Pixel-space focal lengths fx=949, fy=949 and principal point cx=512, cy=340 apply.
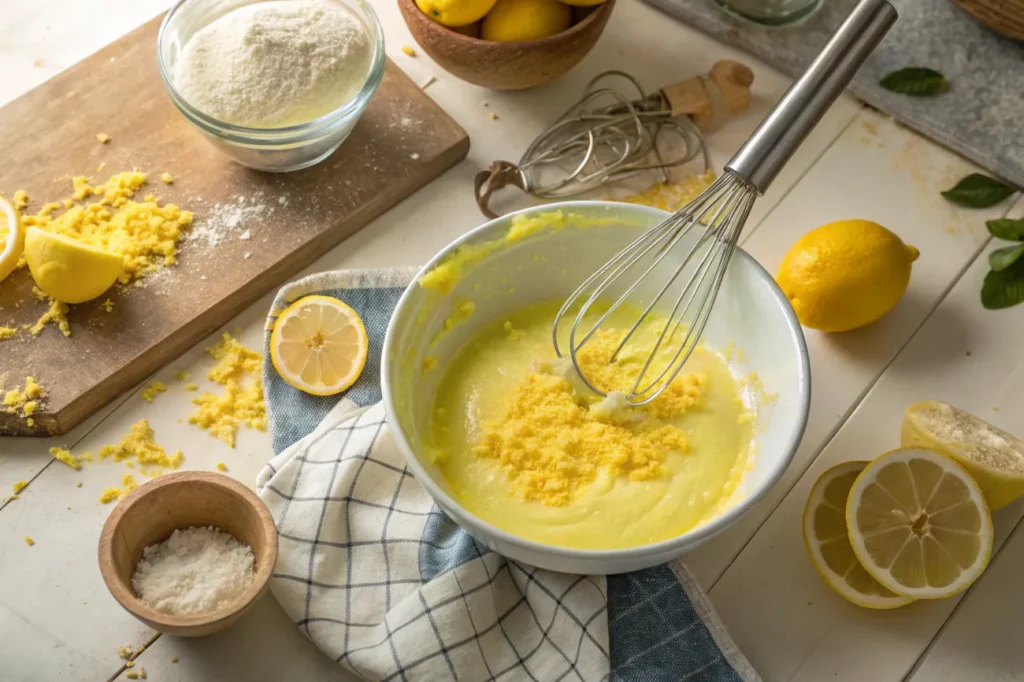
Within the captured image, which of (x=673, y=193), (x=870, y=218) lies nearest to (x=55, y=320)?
(x=673, y=193)

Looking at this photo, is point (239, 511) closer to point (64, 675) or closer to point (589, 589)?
point (64, 675)

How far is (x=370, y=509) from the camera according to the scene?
112 centimetres

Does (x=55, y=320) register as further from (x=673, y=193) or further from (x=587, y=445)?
(x=673, y=193)

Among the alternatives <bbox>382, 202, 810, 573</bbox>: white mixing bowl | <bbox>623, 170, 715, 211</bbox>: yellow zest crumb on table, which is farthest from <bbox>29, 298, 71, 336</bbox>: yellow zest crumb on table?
<bbox>623, 170, 715, 211</bbox>: yellow zest crumb on table

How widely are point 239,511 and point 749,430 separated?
1.94 ft

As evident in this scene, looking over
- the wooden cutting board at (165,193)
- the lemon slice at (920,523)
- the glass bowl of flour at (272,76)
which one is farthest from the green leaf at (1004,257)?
the glass bowl of flour at (272,76)

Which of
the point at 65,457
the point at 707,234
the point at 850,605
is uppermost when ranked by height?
the point at 707,234

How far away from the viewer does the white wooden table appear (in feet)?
3.53

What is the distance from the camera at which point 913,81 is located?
1.53m

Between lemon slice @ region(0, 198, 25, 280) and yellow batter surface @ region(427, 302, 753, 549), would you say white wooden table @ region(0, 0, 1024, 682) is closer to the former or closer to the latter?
yellow batter surface @ region(427, 302, 753, 549)

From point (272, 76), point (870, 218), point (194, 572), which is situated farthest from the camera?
point (870, 218)

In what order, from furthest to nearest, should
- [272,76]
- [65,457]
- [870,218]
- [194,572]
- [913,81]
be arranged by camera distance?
[913,81], [870,218], [272,76], [65,457], [194,572]

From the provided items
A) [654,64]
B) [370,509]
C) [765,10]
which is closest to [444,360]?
Answer: [370,509]

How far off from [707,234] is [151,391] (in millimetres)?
734
